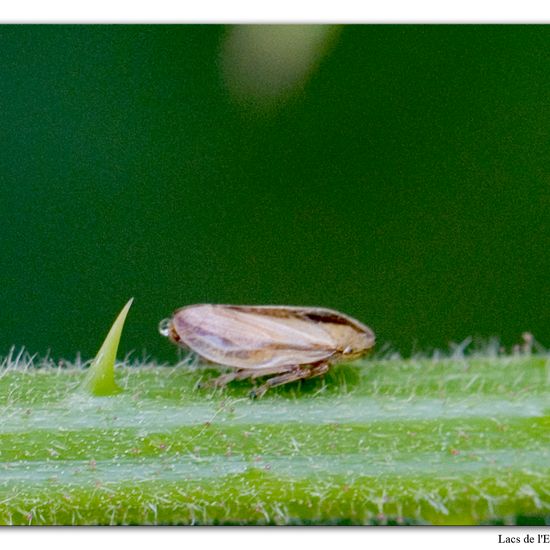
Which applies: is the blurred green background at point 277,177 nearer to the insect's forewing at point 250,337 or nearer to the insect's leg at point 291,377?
the insect's forewing at point 250,337

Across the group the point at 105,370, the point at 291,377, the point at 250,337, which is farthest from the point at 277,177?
the point at 105,370

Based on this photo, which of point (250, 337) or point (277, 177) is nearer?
point (250, 337)

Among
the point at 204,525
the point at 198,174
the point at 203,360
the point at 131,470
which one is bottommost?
the point at 204,525

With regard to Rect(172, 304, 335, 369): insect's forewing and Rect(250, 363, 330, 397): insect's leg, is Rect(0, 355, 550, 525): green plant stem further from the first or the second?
Rect(172, 304, 335, 369): insect's forewing

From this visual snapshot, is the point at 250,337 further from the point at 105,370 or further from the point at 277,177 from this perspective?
the point at 277,177

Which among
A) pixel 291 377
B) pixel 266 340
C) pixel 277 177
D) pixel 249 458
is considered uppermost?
pixel 277 177

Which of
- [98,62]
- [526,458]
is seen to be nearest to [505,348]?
[526,458]
